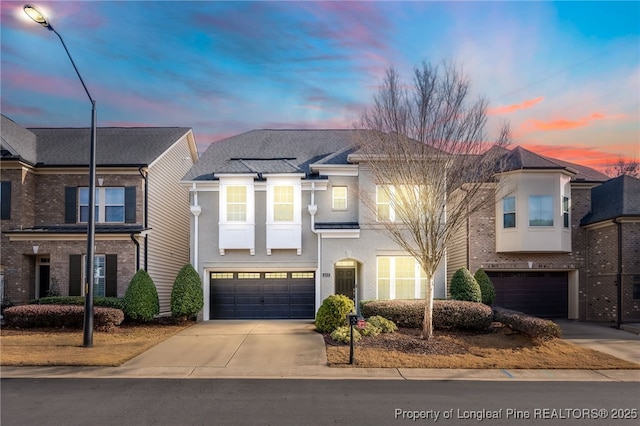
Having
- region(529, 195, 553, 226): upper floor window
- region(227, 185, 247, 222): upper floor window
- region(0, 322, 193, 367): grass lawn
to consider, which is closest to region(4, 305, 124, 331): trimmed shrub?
region(0, 322, 193, 367): grass lawn

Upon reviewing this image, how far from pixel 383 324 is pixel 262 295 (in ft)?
22.3

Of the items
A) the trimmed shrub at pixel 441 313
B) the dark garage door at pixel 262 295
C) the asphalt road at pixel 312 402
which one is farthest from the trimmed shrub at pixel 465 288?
the asphalt road at pixel 312 402

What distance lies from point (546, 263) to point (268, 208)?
13.0 meters

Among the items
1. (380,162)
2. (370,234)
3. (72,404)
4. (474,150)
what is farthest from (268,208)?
(72,404)

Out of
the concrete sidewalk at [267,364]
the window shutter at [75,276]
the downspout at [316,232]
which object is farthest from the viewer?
the downspout at [316,232]

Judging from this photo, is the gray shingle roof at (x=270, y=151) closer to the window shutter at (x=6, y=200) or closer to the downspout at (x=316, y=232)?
the downspout at (x=316, y=232)

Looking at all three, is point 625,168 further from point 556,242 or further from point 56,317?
point 56,317

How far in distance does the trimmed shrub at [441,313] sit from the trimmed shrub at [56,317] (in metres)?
9.27

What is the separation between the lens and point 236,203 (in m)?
21.0

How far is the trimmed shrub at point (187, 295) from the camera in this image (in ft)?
63.4

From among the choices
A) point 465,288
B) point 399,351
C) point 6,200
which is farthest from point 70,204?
point 465,288

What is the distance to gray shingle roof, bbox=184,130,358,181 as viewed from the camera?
70.3ft

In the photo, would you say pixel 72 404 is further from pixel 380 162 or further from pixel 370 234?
pixel 370 234

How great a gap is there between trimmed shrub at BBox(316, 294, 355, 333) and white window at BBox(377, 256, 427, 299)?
12.6ft
